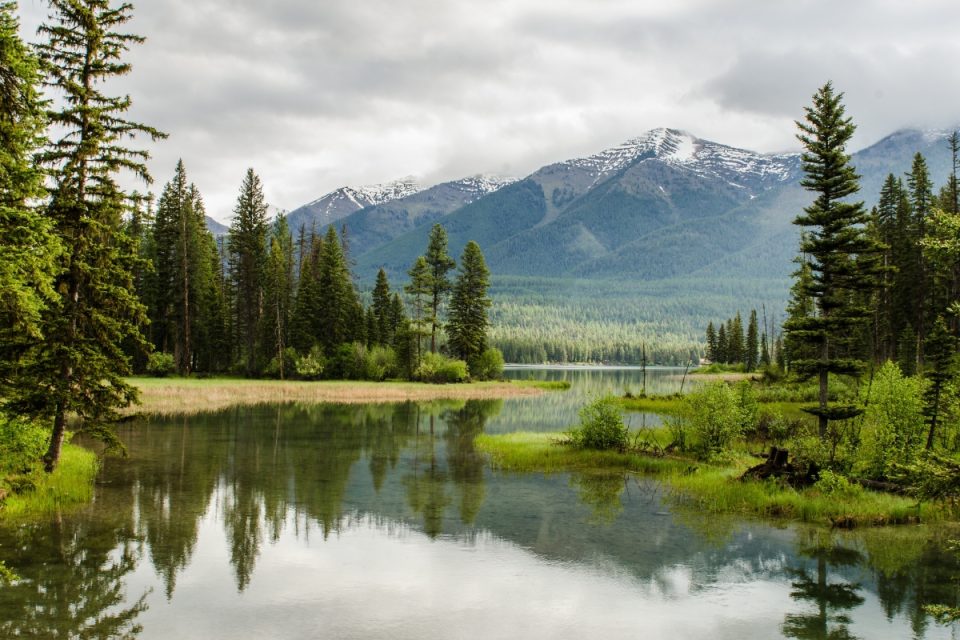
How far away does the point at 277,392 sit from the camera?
6325 centimetres

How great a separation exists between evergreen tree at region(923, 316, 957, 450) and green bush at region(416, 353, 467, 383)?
57820 millimetres

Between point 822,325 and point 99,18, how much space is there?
31401 millimetres

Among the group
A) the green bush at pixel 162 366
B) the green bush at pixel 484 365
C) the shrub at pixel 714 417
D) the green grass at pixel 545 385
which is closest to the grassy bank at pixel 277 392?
the green bush at pixel 162 366

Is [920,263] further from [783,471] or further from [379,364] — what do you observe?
[379,364]

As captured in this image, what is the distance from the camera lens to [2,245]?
487 inches

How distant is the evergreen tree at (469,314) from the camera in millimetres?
86875

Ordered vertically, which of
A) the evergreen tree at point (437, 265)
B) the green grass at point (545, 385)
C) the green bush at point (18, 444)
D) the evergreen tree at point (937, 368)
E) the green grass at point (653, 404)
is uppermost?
the evergreen tree at point (437, 265)

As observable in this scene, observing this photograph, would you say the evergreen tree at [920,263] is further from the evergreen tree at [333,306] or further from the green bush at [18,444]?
the green bush at [18,444]

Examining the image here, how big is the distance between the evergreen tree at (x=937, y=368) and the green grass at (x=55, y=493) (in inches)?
1138

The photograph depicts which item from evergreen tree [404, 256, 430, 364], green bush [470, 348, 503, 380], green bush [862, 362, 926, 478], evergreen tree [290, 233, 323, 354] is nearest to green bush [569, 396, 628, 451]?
green bush [862, 362, 926, 478]

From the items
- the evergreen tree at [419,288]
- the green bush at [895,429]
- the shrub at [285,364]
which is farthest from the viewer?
the evergreen tree at [419,288]

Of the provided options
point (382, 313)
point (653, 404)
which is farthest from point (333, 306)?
point (653, 404)

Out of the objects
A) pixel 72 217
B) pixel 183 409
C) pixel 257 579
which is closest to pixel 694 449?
pixel 257 579

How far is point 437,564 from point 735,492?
1203 centimetres
